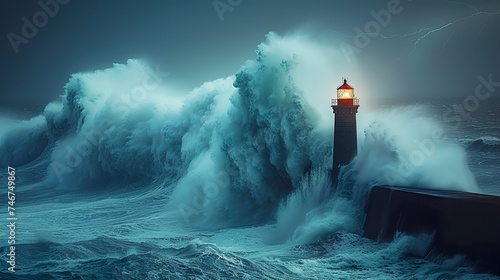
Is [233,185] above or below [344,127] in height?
below

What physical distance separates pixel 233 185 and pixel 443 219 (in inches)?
311

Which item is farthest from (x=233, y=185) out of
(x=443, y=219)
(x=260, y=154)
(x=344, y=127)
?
(x=443, y=219)

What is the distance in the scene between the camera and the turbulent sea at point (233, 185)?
10013 millimetres

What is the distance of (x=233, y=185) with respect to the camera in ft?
55.7

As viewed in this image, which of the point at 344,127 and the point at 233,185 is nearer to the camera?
the point at 344,127

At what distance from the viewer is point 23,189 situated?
2192cm

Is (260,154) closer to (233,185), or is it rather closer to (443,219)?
(233,185)

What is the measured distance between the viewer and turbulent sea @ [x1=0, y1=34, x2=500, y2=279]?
394 inches

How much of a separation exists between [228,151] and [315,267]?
7.64m

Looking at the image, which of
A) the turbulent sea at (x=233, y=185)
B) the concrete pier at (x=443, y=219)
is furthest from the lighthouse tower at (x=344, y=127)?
the concrete pier at (x=443, y=219)

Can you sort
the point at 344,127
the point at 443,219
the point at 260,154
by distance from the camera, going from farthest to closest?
the point at 260,154
the point at 344,127
the point at 443,219

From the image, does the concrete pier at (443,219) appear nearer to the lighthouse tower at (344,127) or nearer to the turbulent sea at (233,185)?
the turbulent sea at (233,185)

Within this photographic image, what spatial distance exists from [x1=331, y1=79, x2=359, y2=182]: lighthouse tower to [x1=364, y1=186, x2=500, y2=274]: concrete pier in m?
1.80

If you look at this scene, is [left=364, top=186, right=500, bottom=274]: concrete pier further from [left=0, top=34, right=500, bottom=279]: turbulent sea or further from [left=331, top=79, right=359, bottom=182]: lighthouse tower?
[left=331, top=79, right=359, bottom=182]: lighthouse tower
